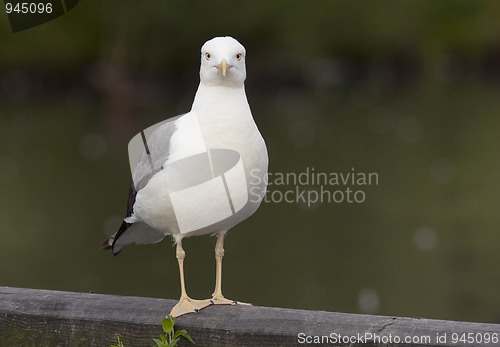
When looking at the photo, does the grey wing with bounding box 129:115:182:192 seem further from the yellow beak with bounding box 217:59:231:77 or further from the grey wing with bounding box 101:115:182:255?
the yellow beak with bounding box 217:59:231:77

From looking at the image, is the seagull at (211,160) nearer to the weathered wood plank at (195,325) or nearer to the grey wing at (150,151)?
the grey wing at (150,151)

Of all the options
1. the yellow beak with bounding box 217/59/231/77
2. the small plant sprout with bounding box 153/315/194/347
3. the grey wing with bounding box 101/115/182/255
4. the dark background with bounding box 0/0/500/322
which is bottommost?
the dark background with bounding box 0/0/500/322

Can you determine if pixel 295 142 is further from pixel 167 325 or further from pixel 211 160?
pixel 167 325

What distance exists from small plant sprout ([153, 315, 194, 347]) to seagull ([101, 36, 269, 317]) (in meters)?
0.17

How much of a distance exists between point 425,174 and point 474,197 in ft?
5.59

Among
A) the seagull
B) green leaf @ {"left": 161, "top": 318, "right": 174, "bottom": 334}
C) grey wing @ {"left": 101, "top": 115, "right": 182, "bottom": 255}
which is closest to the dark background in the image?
grey wing @ {"left": 101, "top": 115, "right": 182, "bottom": 255}

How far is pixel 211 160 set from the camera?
11.8ft

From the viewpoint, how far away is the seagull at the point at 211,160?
142 inches

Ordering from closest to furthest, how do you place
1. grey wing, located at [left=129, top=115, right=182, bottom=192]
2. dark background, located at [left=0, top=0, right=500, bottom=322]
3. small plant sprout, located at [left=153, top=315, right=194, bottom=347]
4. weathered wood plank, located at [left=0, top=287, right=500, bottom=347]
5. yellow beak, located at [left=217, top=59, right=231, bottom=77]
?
weathered wood plank, located at [left=0, top=287, right=500, bottom=347], small plant sprout, located at [left=153, top=315, right=194, bottom=347], yellow beak, located at [left=217, top=59, right=231, bottom=77], grey wing, located at [left=129, top=115, right=182, bottom=192], dark background, located at [left=0, top=0, right=500, bottom=322]

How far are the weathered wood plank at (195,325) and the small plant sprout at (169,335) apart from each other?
0.05 metres

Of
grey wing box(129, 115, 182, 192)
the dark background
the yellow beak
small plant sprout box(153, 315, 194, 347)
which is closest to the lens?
small plant sprout box(153, 315, 194, 347)

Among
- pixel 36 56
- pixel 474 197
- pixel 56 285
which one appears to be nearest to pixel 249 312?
pixel 56 285

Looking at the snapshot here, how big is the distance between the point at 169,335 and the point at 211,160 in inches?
28.7

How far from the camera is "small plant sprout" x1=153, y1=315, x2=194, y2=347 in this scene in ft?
10.6
